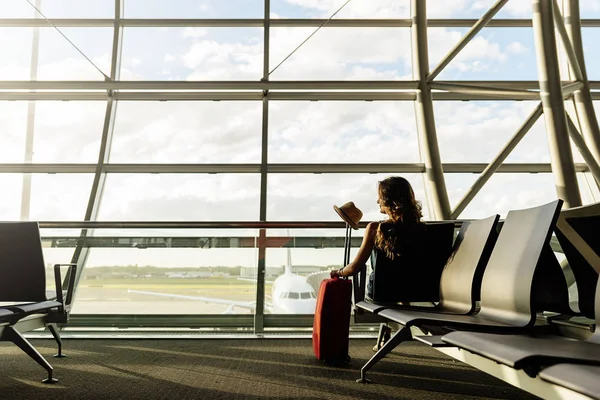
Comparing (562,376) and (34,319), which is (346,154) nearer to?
(34,319)

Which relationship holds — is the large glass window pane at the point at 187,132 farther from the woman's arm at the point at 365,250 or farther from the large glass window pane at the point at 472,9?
the woman's arm at the point at 365,250

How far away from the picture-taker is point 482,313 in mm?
2238

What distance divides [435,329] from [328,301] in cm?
90

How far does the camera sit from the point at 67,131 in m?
6.91

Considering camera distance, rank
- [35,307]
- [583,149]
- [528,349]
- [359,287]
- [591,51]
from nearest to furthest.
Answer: [528,349] → [35,307] → [359,287] → [583,149] → [591,51]

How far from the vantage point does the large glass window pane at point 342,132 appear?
6844 mm

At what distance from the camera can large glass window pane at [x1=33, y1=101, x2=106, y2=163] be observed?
6.79 metres

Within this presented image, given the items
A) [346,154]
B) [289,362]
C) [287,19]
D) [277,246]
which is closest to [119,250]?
[277,246]

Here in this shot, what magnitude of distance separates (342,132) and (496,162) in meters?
1.99

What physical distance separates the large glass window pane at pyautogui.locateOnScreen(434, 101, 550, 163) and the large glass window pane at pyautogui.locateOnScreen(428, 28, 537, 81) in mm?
393

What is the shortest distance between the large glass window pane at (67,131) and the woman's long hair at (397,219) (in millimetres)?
4901

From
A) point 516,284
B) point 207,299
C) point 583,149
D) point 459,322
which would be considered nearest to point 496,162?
point 583,149

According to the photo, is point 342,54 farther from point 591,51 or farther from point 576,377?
point 576,377

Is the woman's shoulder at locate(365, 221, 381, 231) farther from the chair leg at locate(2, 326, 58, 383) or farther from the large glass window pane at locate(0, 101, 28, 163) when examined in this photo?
the large glass window pane at locate(0, 101, 28, 163)
